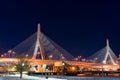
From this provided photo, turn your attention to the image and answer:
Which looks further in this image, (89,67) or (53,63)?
(89,67)

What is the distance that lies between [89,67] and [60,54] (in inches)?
799

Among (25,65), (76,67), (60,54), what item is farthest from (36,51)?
(25,65)

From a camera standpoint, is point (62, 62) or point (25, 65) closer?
point (25, 65)

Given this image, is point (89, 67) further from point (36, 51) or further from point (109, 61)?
point (36, 51)

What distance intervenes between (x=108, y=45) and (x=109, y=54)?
5.90 m

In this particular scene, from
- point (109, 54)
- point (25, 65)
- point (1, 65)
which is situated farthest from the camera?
point (109, 54)

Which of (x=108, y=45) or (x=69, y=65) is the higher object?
(x=108, y=45)

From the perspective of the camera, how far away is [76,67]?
347 ft

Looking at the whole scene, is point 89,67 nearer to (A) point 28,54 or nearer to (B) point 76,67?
(B) point 76,67

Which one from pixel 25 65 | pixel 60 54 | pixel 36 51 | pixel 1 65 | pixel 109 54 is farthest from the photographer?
pixel 109 54

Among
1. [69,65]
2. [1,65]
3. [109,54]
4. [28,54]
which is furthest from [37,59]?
[109,54]

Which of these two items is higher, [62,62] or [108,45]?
[108,45]

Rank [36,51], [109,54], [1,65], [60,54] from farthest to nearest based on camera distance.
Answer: [109,54]
[1,65]
[60,54]
[36,51]

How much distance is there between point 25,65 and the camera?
6850 cm
